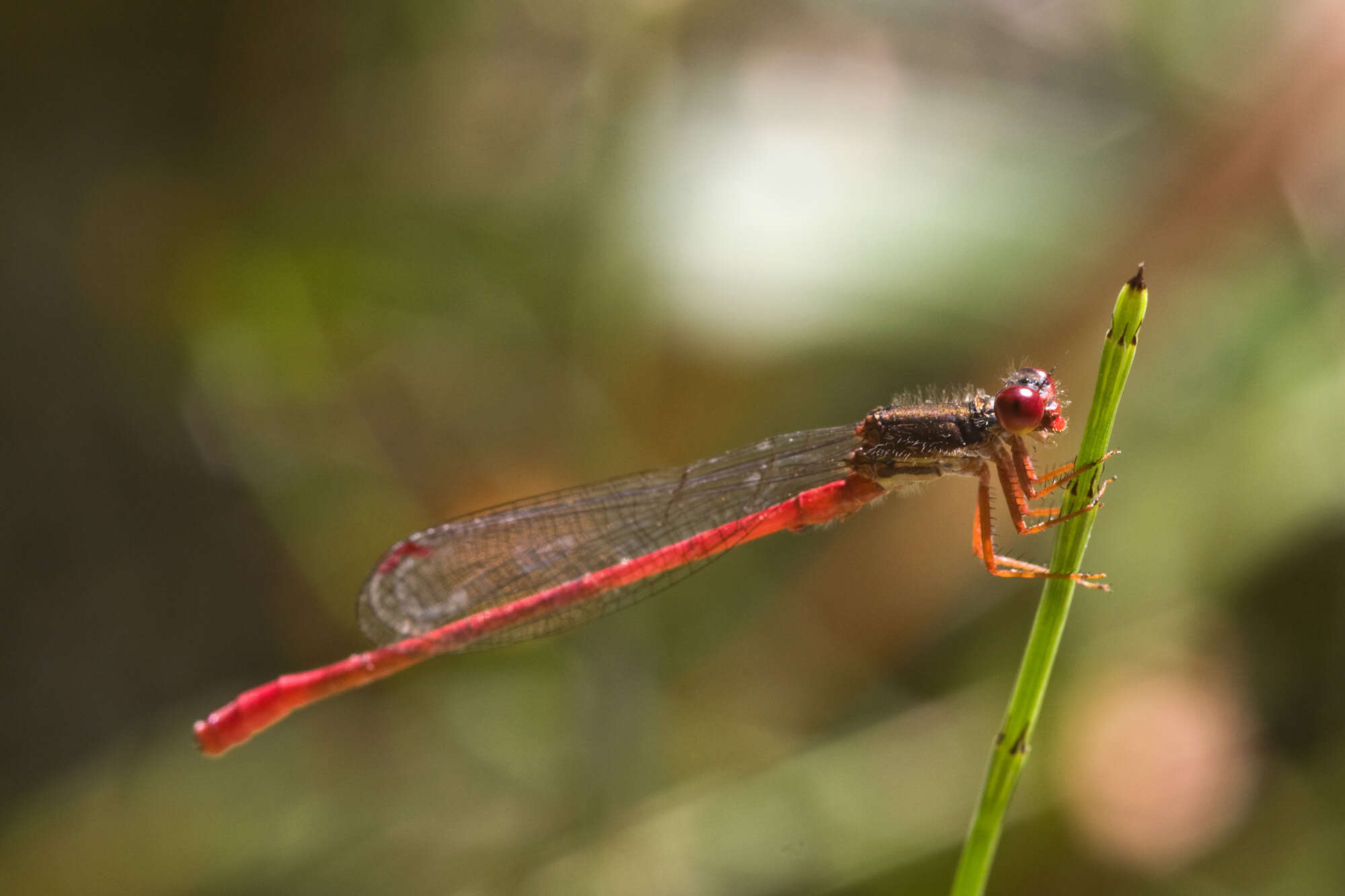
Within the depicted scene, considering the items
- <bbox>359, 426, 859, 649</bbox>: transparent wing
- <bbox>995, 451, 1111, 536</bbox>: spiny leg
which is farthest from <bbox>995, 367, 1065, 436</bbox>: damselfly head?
<bbox>359, 426, 859, 649</bbox>: transparent wing

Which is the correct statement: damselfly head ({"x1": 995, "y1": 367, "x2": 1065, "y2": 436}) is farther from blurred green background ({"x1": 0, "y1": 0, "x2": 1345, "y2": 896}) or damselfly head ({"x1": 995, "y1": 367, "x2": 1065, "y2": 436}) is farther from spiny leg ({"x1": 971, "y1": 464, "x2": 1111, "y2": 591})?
blurred green background ({"x1": 0, "y1": 0, "x2": 1345, "y2": 896})

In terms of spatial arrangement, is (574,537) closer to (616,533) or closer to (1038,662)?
(616,533)

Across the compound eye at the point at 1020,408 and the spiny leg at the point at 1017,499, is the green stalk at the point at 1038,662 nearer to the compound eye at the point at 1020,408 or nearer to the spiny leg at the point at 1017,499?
the spiny leg at the point at 1017,499

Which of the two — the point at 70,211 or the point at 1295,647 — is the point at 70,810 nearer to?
the point at 70,211

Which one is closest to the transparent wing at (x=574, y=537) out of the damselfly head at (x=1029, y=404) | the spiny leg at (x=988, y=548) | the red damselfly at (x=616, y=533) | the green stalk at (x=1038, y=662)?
the red damselfly at (x=616, y=533)

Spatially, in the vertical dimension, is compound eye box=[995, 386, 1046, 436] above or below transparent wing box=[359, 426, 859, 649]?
below

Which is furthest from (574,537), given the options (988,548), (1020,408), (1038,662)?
(1038,662)

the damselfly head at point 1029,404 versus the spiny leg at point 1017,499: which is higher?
the damselfly head at point 1029,404
